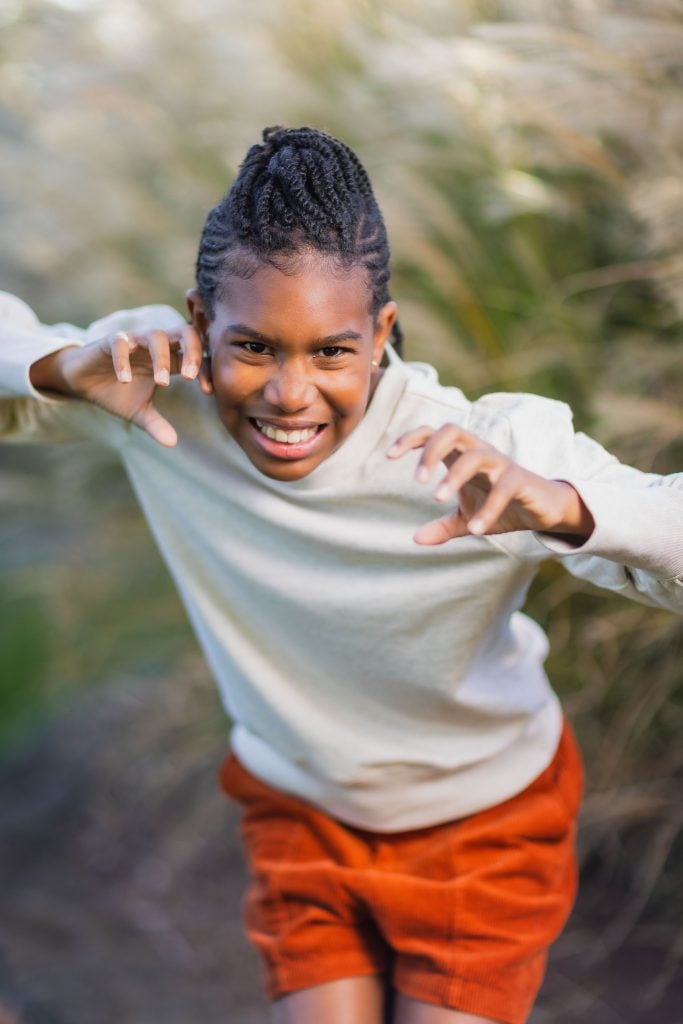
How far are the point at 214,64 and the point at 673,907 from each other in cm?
230

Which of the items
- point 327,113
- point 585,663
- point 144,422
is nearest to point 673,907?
point 585,663

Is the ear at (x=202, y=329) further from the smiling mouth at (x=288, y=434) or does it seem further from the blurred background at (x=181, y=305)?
the blurred background at (x=181, y=305)

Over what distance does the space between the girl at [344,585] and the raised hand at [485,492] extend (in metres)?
0.02

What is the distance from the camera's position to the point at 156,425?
181 centimetres

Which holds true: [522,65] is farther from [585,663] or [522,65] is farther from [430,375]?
[585,663]

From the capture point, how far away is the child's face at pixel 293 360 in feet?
5.38

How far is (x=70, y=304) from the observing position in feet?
11.9

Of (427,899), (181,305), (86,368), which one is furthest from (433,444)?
(181,305)

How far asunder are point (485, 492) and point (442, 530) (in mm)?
75

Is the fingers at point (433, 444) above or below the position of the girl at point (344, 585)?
above

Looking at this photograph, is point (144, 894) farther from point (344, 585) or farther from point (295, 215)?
point (295, 215)

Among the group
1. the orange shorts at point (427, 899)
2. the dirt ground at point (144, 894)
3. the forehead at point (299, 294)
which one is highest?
the forehead at point (299, 294)

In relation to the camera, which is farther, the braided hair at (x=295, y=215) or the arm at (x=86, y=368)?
the arm at (x=86, y=368)

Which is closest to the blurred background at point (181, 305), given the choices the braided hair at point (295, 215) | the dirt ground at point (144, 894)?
the dirt ground at point (144, 894)
